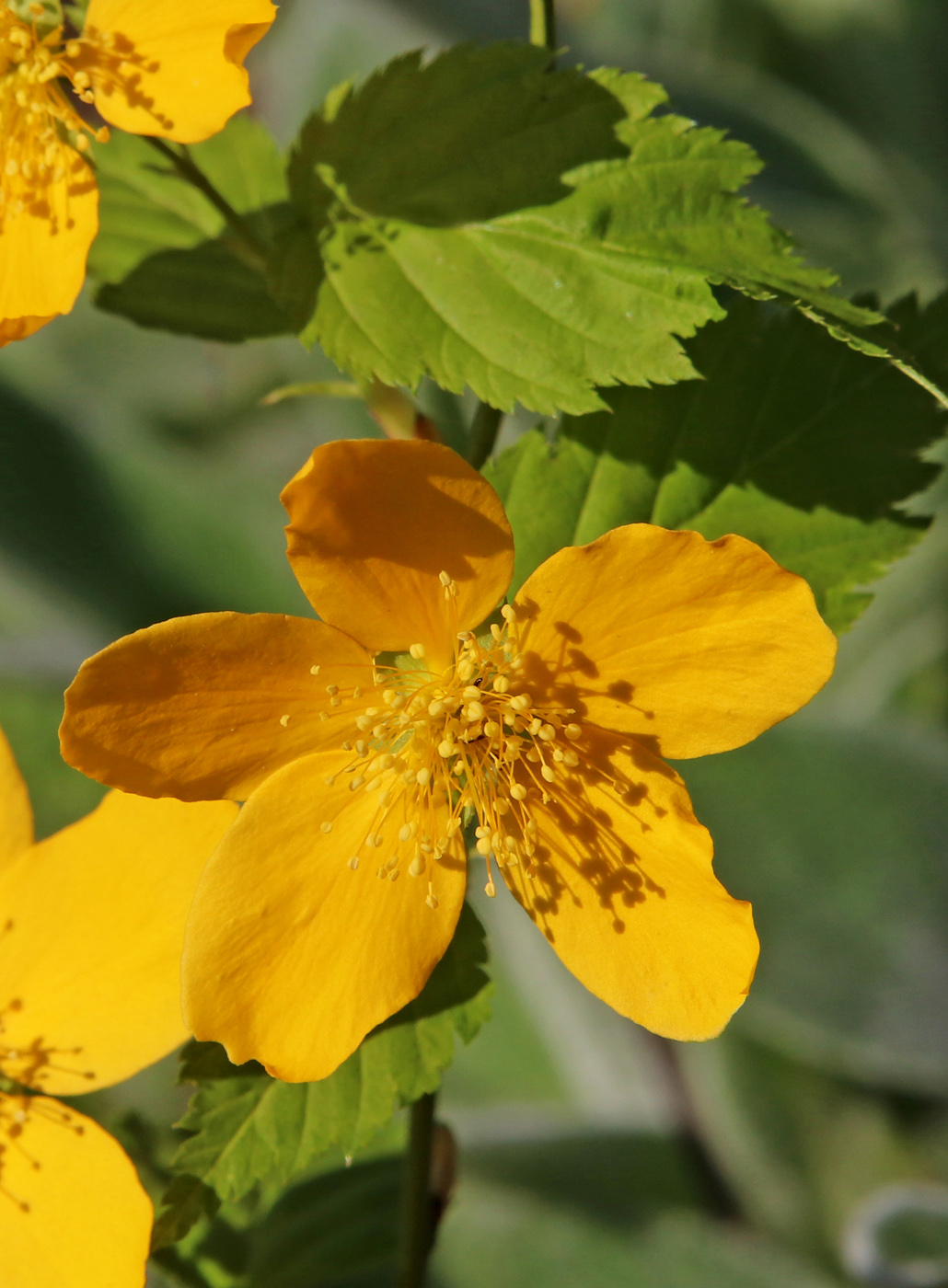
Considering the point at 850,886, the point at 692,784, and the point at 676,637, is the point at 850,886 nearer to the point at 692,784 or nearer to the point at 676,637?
the point at 692,784

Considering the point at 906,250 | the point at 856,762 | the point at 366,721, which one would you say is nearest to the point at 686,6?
the point at 906,250

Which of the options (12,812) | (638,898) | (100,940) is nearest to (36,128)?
(12,812)

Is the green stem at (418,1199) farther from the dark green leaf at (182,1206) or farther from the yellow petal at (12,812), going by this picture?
the yellow petal at (12,812)

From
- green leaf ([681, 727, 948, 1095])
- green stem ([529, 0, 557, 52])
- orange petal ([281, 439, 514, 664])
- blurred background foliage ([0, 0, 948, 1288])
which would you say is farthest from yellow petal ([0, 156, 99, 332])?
green leaf ([681, 727, 948, 1095])

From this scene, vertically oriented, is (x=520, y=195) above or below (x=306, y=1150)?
above

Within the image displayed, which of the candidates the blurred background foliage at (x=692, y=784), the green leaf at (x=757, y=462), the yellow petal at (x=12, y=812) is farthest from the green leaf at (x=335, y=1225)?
the green leaf at (x=757, y=462)

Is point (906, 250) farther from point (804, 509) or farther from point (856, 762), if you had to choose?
point (804, 509)
